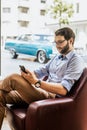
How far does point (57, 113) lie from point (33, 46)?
170 cm

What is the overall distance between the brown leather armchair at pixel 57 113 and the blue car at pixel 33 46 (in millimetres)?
1302

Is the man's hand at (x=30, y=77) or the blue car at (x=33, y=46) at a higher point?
the blue car at (x=33, y=46)

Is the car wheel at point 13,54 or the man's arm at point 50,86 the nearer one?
the man's arm at point 50,86

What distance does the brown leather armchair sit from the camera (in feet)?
6.91

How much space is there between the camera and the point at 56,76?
8.55 feet

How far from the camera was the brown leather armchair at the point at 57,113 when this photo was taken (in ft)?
6.91

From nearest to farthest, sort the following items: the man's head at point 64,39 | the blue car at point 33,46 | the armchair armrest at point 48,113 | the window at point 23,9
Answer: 1. the armchair armrest at point 48,113
2. the man's head at point 64,39
3. the window at point 23,9
4. the blue car at point 33,46

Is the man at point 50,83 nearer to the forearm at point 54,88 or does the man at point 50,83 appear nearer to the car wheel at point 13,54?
the forearm at point 54,88

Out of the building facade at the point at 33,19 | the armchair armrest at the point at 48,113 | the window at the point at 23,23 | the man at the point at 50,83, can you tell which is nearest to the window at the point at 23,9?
the building facade at the point at 33,19

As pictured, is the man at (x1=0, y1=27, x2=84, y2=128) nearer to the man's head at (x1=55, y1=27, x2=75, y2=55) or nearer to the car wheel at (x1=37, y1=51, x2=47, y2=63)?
the man's head at (x1=55, y1=27, x2=75, y2=55)

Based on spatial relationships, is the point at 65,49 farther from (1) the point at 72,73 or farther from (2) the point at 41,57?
(2) the point at 41,57

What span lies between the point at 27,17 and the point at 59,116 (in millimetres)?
1757

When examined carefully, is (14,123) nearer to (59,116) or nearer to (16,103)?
(16,103)

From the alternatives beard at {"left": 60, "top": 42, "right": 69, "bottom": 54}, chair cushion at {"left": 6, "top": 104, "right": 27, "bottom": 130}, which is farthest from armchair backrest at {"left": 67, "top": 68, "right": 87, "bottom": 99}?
chair cushion at {"left": 6, "top": 104, "right": 27, "bottom": 130}
